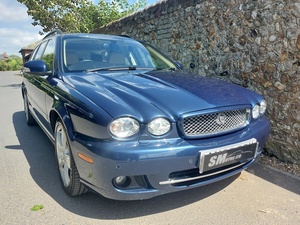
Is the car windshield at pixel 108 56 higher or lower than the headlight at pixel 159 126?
higher

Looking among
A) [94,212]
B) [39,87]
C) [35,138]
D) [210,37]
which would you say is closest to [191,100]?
[94,212]

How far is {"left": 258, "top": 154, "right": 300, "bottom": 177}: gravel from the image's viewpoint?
3.31 m

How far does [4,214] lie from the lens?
7.75 ft

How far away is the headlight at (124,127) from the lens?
2.03 m

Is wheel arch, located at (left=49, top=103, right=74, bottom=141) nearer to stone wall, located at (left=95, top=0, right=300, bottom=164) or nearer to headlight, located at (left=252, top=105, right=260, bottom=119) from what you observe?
headlight, located at (left=252, top=105, right=260, bottom=119)

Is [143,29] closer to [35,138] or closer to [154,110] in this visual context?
[35,138]

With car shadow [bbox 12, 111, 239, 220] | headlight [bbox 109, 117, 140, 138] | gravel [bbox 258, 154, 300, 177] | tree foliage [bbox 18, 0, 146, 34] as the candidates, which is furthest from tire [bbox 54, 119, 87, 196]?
tree foliage [bbox 18, 0, 146, 34]

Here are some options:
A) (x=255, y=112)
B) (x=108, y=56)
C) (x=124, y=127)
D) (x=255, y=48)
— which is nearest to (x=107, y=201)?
(x=124, y=127)

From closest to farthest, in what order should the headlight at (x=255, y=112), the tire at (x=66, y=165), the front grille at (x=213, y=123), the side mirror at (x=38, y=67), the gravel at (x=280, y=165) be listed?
the front grille at (x=213, y=123), the tire at (x=66, y=165), the headlight at (x=255, y=112), the side mirror at (x=38, y=67), the gravel at (x=280, y=165)

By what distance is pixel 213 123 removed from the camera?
7.59ft

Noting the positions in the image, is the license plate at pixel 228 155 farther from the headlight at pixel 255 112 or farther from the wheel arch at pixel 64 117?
the wheel arch at pixel 64 117

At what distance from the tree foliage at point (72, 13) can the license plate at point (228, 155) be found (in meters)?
13.0

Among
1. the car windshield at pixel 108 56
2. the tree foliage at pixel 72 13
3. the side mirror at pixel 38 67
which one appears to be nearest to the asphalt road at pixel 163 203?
the side mirror at pixel 38 67

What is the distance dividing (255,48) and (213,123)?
2.03m
